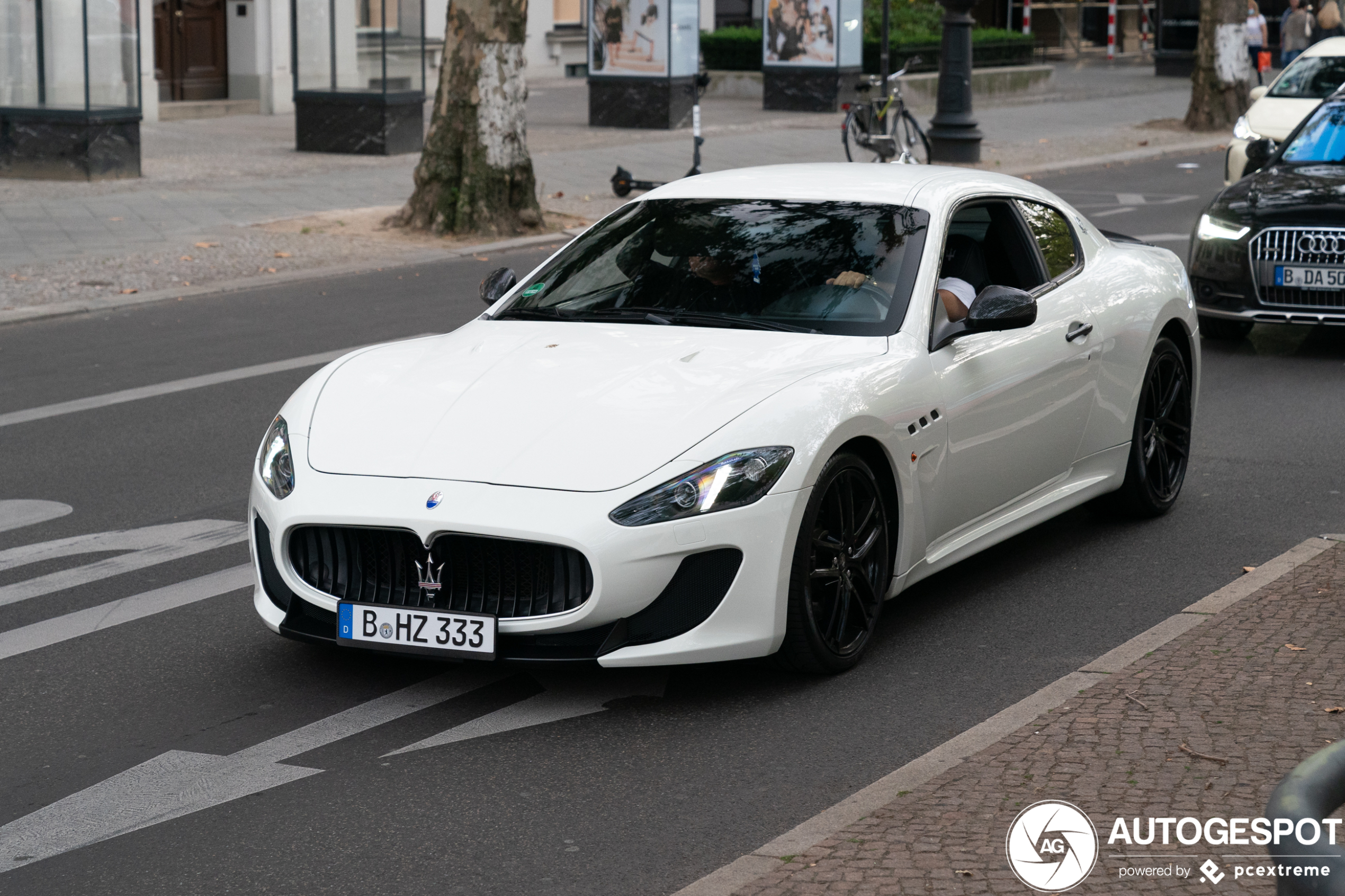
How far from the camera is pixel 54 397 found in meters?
10.2

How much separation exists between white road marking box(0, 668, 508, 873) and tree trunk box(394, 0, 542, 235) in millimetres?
12699

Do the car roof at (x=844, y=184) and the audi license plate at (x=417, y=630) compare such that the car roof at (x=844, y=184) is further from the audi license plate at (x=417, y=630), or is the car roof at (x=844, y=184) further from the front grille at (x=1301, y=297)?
the front grille at (x=1301, y=297)

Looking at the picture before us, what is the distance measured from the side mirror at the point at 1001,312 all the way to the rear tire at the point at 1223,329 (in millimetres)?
6439

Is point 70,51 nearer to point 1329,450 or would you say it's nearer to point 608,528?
point 1329,450

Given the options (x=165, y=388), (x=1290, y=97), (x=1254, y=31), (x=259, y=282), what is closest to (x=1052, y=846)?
(x=165, y=388)

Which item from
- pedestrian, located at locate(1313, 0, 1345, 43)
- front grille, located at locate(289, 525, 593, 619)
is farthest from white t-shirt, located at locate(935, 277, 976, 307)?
pedestrian, located at locate(1313, 0, 1345, 43)

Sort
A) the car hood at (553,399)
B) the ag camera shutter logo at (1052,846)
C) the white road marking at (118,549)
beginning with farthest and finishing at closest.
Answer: the white road marking at (118,549) → the car hood at (553,399) → the ag camera shutter logo at (1052,846)

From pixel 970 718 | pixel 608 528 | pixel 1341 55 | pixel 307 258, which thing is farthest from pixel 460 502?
pixel 1341 55

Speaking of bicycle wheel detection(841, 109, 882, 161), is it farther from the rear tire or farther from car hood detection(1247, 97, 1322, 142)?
the rear tire

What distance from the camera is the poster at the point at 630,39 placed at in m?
29.1

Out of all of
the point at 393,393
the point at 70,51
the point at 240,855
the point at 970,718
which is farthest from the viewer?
the point at 70,51

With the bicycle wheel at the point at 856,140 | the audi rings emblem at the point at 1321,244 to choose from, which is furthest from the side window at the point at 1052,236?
the bicycle wheel at the point at 856,140

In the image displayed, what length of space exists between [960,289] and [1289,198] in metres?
5.70

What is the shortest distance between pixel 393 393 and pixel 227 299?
348 inches
